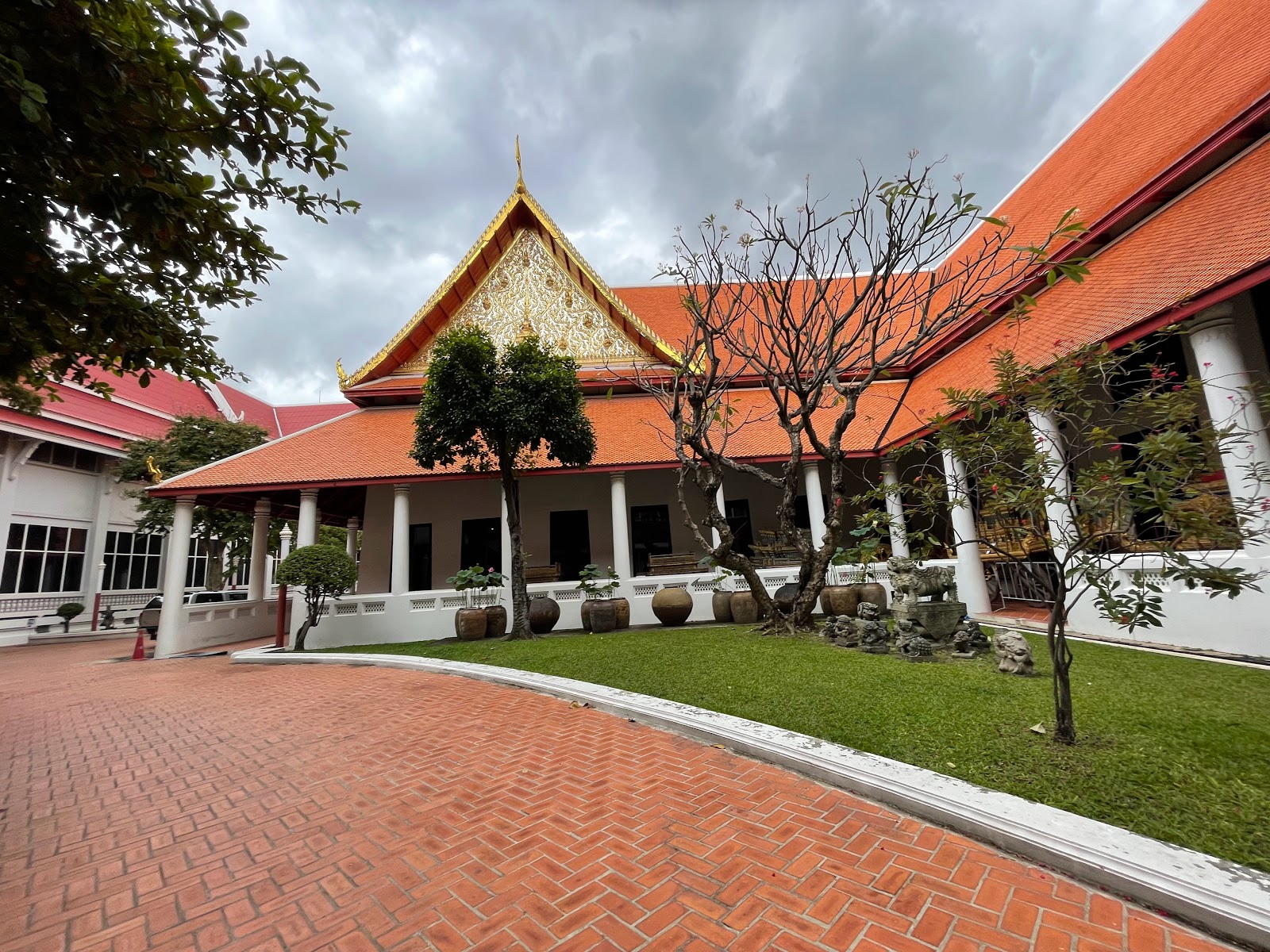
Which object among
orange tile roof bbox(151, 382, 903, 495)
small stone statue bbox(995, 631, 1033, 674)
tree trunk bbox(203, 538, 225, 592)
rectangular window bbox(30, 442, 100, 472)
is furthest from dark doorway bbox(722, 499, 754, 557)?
rectangular window bbox(30, 442, 100, 472)

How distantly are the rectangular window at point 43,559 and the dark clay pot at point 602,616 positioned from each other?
17.5 m

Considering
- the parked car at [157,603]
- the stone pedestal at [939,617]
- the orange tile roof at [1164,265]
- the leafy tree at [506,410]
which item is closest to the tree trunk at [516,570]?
the leafy tree at [506,410]

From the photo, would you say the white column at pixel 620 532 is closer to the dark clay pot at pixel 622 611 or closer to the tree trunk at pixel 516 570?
the dark clay pot at pixel 622 611

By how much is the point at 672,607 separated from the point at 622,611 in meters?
0.91

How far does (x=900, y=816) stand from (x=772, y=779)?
0.72 m

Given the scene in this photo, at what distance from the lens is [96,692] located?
7492mm

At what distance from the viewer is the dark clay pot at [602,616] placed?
950 cm

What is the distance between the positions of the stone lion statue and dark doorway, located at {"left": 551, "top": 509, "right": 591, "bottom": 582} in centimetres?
783

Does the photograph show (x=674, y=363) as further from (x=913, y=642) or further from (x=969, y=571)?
(x=913, y=642)

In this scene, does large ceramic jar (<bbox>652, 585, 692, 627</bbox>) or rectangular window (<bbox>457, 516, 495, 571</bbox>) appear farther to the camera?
rectangular window (<bbox>457, 516, 495, 571</bbox>)

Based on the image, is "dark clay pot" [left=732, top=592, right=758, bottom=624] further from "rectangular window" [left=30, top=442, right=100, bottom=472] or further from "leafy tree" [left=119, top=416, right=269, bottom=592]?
"rectangular window" [left=30, top=442, right=100, bottom=472]

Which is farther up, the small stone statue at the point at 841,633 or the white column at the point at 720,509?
the white column at the point at 720,509

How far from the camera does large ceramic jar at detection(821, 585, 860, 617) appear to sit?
29.2 feet

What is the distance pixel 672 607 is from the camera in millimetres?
9617
